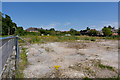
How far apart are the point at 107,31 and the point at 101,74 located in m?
29.8

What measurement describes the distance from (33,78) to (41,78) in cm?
14

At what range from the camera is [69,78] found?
52.4 inches

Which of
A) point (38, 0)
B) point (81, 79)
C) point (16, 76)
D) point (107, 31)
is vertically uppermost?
point (107, 31)

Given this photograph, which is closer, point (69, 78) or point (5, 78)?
point (5, 78)

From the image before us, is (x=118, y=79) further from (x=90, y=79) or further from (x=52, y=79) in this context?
(x=52, y=79)

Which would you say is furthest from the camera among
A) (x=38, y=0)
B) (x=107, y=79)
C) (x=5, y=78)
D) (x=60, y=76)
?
(x=38, y=0)

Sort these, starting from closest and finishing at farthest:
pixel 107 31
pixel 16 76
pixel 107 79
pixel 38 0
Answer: pixel 16 76, pixel 107 79, pixel 38 0, pixel 107 31

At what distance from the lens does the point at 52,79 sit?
1.29 m

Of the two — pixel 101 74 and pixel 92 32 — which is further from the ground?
pixel 92 32

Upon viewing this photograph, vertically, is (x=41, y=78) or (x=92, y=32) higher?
(x=92, y=32)

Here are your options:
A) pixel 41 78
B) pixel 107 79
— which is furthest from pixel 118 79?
pixel 41 78

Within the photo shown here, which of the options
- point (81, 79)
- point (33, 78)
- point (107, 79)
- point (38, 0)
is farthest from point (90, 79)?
point (38, 0)

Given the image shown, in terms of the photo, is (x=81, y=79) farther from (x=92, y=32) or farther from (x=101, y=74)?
(x=92, y=32)

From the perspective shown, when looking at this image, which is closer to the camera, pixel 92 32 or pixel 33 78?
pixel 33 78
